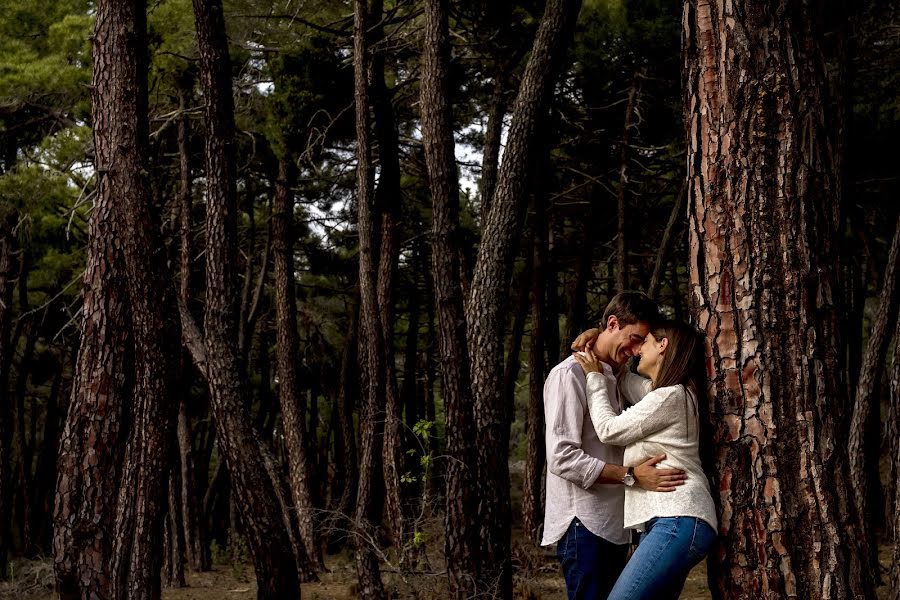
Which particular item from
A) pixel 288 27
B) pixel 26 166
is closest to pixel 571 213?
pixel 288 27

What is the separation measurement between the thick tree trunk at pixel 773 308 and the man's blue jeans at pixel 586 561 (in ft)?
2.40

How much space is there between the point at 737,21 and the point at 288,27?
10147mm

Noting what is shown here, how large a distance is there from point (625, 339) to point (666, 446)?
0.76m

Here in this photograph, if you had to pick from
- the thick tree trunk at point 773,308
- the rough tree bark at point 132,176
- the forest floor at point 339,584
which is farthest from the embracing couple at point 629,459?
the rough tree bark at point 132,176

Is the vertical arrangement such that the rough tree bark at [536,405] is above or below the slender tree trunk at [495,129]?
below

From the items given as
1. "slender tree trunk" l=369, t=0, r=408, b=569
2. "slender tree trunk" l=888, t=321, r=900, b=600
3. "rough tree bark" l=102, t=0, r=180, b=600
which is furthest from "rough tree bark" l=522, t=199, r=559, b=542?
"rough tree bark" l=102, t=0, r=180, b=600

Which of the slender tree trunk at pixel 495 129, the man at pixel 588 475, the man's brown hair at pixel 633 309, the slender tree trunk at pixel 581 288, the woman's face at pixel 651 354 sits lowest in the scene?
the man at pixel 588 475

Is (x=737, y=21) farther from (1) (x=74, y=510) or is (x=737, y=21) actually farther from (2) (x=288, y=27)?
(2) (x=288, y=27)

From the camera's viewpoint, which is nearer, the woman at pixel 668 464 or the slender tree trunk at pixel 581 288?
the woman at pixel 668 464

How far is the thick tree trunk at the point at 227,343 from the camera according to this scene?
29.9ft

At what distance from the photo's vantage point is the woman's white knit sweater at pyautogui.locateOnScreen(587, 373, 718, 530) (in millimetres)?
3641

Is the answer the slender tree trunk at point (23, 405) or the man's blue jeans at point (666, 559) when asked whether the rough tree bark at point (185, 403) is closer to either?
the slender tree trunk at point (23, 405)

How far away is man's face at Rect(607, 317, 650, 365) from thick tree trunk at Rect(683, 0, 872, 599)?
1.87 ft

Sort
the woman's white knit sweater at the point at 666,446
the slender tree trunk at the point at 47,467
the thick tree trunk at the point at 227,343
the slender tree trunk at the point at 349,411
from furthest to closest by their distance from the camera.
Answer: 1. the slender tree trunk at the point at 47,467
2. the slender tree trunk at the point at 349,411
3. the thick tree trunk at the point at 227,343
4. the woman's white knit sweater at the point at 666,446
